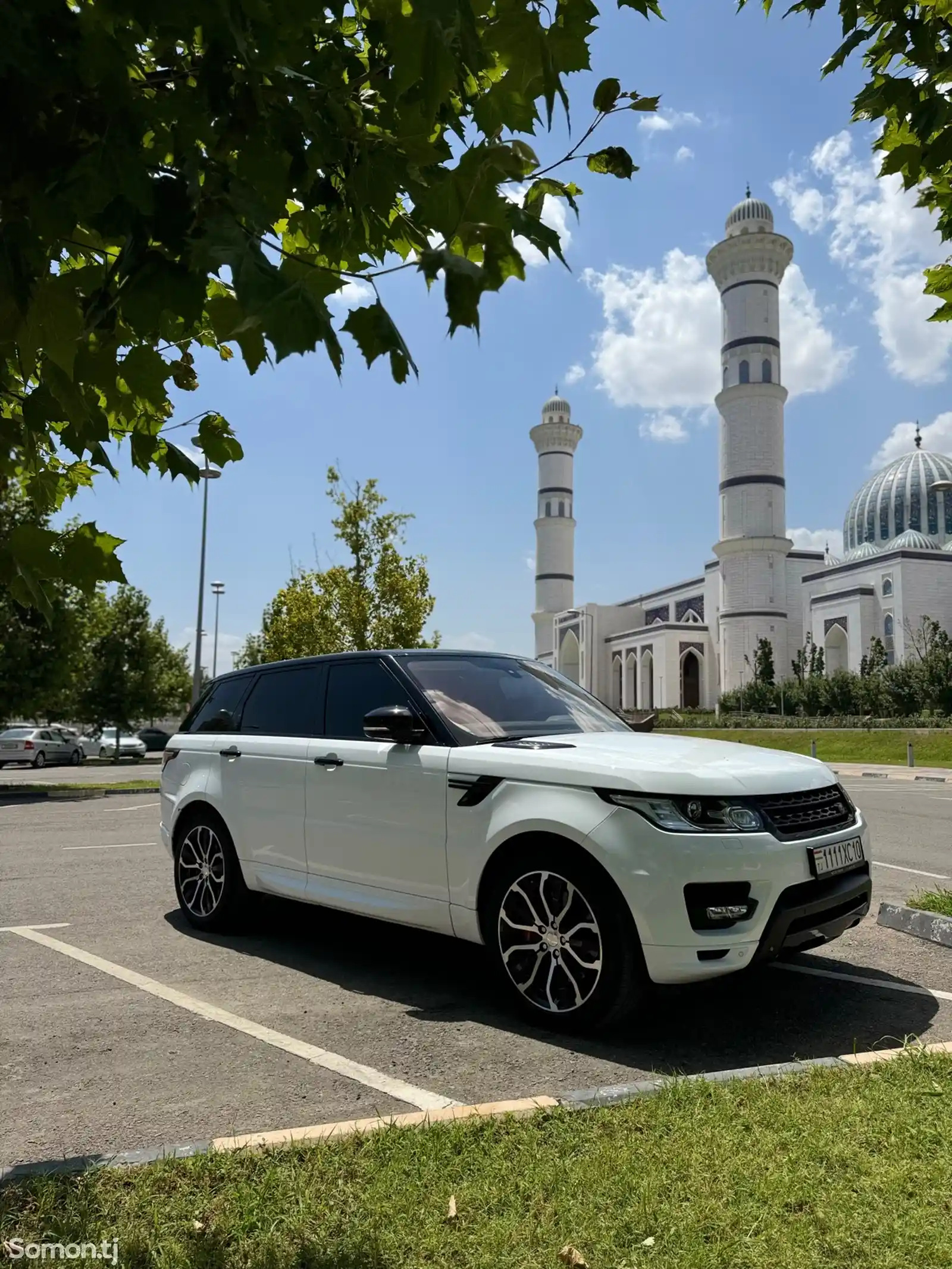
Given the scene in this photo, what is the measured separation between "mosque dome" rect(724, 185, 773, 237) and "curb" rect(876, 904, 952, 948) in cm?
7806

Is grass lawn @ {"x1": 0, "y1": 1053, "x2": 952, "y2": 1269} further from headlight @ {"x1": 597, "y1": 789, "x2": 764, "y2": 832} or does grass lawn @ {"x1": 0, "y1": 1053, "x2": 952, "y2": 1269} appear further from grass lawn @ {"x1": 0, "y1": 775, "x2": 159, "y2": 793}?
grass lawn @ {"x1": 0, "y1": 775, "x2": 159, "y2": 793}

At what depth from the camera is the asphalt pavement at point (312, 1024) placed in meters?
3.46

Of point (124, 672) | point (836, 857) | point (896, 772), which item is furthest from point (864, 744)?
point (836, 857)

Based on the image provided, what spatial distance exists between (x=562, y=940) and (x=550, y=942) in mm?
70

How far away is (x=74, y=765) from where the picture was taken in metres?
37.4

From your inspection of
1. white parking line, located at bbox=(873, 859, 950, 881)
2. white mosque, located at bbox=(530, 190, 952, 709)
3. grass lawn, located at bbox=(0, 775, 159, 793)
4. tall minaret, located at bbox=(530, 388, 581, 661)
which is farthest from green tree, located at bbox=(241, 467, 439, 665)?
tall minaret, located at bbox=(530, 388, 581, 661)

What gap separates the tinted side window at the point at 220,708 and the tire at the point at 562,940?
2864 mm

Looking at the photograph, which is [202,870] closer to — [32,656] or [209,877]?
[209,877]

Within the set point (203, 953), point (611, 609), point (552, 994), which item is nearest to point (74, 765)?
point (203, 953)

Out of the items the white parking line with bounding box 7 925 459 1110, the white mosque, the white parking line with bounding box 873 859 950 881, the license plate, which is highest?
the white mosque

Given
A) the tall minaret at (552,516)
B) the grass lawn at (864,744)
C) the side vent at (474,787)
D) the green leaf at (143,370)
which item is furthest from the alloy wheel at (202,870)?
the tall minaret at (552,516)

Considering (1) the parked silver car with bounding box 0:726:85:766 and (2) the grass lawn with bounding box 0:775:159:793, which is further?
(1) the parked silver car with bounding box 0:726:85:766

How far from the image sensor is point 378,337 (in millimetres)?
1858

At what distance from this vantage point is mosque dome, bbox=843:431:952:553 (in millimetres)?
82562
